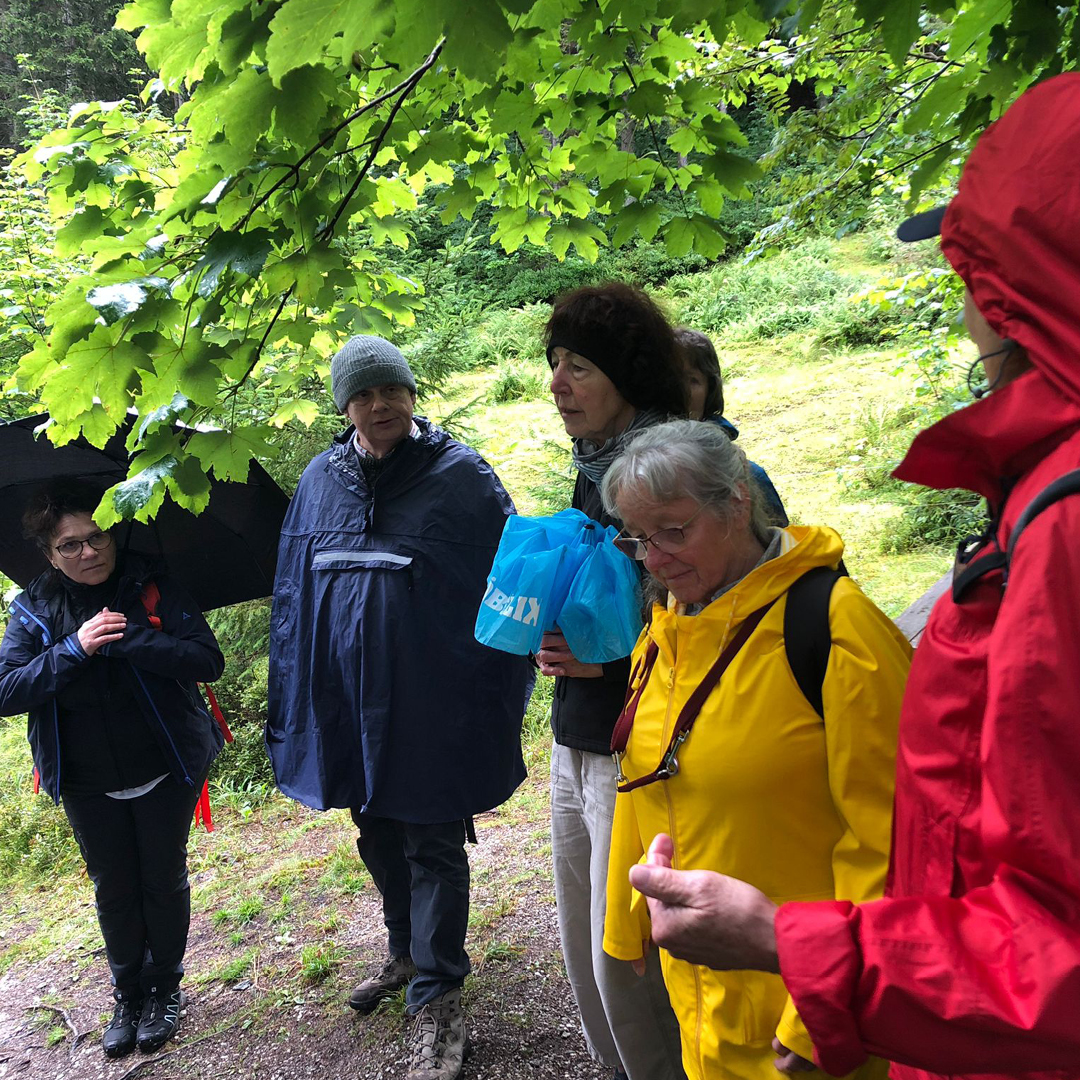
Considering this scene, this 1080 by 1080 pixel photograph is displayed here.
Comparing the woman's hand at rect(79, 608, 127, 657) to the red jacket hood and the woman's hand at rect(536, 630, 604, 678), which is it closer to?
the woman's hand at rect(536, 630, 604, 678)

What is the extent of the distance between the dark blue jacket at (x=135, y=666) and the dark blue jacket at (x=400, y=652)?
1.36ft

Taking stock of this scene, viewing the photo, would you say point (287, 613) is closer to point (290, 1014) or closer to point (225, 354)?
point (225, 354)

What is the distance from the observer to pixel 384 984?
11.5 ft

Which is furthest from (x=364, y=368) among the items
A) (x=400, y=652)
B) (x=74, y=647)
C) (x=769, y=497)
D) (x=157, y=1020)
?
(x=157, y=1020)

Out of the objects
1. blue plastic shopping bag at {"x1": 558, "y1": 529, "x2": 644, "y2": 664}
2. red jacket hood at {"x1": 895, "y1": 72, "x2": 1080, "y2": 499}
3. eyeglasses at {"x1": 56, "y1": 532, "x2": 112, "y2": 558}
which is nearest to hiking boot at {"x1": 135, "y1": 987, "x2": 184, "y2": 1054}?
eyeglasses at {"x1": 56, "y1": 532, "x2": 112, "y2": 558}

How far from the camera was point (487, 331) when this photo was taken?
16.7 metres

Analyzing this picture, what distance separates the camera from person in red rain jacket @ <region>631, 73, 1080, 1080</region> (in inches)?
32.8

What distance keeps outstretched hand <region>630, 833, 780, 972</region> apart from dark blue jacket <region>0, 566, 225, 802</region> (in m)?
2.59

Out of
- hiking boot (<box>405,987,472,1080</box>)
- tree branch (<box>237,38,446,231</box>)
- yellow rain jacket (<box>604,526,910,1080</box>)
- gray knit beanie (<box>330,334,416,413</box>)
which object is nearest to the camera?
yellow rain jacket (<box>604,526,910,1080</box>)

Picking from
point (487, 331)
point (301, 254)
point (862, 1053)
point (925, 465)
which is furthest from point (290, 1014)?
point (487, 331)

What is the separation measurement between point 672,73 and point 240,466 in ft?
6.56

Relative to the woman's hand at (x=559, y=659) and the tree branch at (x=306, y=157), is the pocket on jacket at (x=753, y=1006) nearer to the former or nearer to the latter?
the woman's hand at (x=559, y=659)

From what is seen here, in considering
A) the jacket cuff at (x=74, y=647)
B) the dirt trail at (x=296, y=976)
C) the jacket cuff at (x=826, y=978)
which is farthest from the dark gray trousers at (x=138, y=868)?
the jacket cuff at (x=826, y=978)

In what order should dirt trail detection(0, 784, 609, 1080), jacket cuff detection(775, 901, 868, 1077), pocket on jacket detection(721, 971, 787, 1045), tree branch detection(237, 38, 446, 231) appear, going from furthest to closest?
1. dirt trail detection(0, 784, 609, 1080)
2. tree branch detection(237, 38, 446, 231)
3. pocket on jacket detection(721, 971, 787, 1045)
4. jacket cuff detection(775, 901, 868, 1077)
